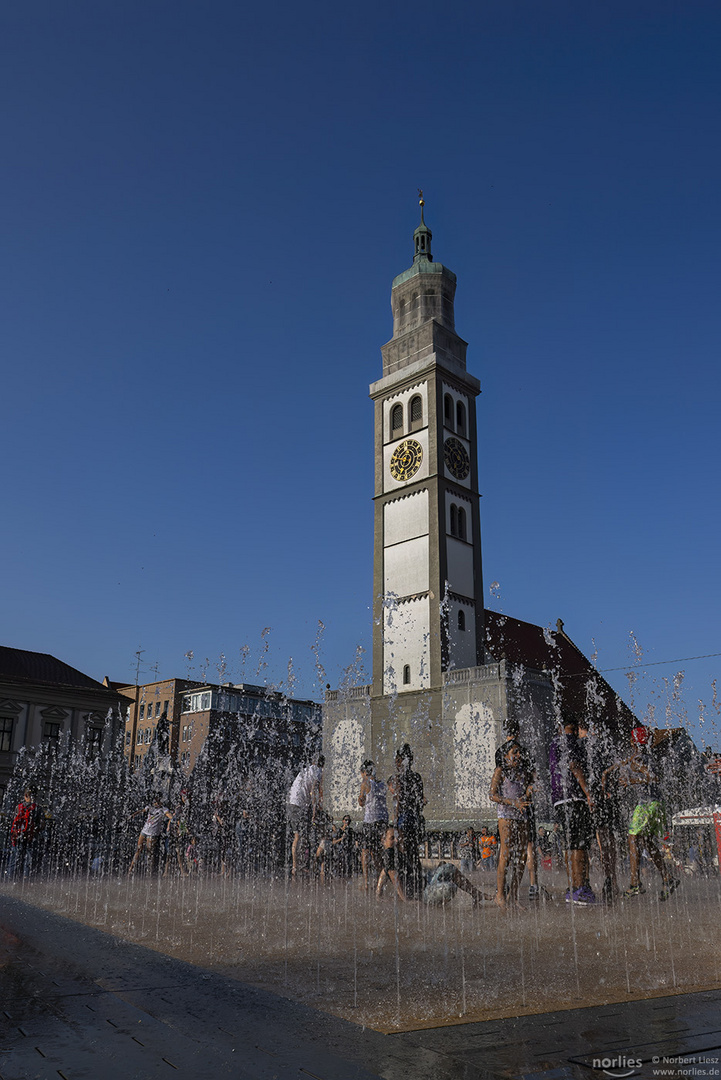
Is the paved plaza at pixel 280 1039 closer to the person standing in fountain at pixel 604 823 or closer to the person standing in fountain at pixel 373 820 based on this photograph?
the person standing in fountain at pixel 604 823

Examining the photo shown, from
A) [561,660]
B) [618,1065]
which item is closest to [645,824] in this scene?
[618,1065]

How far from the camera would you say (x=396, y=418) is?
37938 mm

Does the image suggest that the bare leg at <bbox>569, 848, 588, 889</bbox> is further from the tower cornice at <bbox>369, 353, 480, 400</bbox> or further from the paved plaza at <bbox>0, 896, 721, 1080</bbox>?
the tower cornice at <bbox>369, 353, 480, 400</bbox>

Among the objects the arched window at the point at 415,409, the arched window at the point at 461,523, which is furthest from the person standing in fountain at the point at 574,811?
the arched window at the point at 415,409

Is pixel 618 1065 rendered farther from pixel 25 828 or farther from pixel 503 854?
pixel 25 828

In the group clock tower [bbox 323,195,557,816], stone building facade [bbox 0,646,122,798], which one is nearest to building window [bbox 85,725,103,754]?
stone building facade [bbox 0,646,122,798]

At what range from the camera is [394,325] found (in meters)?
40.5

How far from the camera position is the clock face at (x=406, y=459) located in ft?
119

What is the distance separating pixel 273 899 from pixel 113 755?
4305 cm

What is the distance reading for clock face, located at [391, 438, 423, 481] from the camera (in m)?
36.1

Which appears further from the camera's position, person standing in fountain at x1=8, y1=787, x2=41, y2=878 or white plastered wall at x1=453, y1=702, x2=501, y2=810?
white plastered wall at x1=453, y1=702, x2=501, y2=810

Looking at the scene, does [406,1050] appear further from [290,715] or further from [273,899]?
[290,715]

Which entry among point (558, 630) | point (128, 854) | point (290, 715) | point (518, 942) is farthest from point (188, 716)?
point (518, 942)

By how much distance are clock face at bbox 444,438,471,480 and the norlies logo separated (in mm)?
33020
